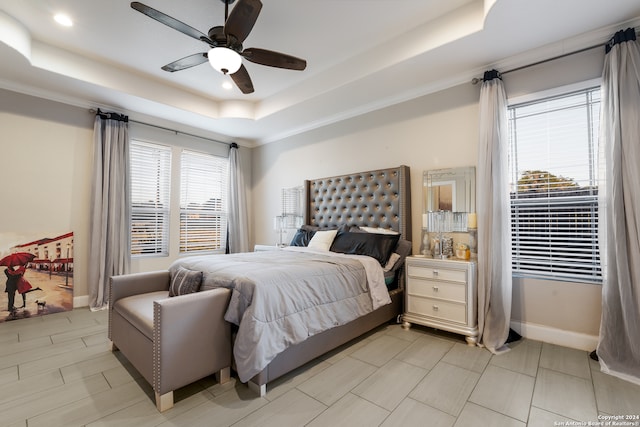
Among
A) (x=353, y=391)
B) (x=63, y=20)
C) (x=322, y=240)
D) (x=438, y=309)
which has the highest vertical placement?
(x=63, y=20)

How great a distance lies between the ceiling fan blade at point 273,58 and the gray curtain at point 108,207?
2.57m

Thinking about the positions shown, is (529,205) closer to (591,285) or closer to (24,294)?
(591,285)

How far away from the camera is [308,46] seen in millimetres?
3043

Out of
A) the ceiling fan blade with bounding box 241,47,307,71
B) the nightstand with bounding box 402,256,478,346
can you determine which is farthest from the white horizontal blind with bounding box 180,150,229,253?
the nightstand with bounding box 402,256,478,346

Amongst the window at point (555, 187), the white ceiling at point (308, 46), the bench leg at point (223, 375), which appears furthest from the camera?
the window at point (555, 187)

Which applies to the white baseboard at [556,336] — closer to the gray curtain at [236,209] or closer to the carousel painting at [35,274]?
the gray curtain at [236,209]

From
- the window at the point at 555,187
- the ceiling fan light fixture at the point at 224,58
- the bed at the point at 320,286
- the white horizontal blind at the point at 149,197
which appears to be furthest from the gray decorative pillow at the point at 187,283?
the window at the point at 555,187

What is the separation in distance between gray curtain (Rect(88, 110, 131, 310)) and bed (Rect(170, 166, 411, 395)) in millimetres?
1748

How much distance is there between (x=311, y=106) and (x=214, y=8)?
1.65 metres

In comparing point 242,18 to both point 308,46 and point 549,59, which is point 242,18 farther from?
point 549,59

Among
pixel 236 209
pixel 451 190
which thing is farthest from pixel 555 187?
pixel 236 209

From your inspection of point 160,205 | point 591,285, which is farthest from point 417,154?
point 160,205

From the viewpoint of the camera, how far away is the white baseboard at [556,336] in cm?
242

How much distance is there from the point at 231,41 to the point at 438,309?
2893mm
